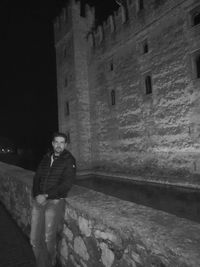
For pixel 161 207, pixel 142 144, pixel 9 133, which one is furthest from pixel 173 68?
pixel 9 133

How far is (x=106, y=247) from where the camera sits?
2037 millimetres

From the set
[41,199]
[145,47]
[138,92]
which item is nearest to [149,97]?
[138,92]

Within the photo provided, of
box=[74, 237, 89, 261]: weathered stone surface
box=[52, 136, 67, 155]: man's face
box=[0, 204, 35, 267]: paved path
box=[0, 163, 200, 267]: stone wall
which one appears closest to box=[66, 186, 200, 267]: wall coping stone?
box=[0, 163, 200, 267]: stone wall

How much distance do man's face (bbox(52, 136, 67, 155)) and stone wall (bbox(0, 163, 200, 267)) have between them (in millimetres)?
560

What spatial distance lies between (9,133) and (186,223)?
146 ft

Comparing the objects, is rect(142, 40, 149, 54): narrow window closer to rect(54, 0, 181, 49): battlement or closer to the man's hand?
rect(54, 0, 181, 49): battlement

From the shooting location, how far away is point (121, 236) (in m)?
1.88

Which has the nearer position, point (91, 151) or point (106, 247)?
point (106, 247)

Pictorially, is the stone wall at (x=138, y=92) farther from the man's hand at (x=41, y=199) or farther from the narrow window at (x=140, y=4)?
the man's hand at (x=41, y=199)

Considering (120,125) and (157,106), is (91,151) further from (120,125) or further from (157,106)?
(157,106)

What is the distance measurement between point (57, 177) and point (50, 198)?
0.23 metres

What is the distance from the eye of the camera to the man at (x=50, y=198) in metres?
2.59

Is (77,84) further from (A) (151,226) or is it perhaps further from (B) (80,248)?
(A) (151,226)

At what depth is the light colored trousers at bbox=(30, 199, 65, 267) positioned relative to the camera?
261 centimetres
